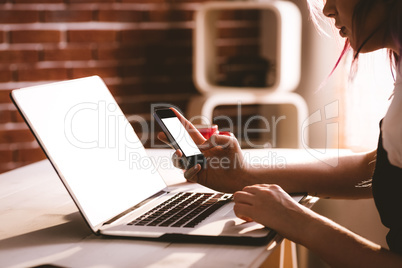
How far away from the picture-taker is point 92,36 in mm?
2102

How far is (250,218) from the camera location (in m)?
0.94

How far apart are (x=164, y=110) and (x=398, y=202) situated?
0.49 m

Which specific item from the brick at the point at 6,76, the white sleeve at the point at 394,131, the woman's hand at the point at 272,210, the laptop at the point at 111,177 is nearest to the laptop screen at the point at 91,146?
the laptop at the point at 111,177

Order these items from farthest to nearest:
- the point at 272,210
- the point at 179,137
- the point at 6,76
Result: 1. the point at 6,76
2. the point at 179,137
3. the point at 272,210

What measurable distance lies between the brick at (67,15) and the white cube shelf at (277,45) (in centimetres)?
40

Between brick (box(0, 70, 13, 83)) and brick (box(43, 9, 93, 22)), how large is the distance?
22 cm

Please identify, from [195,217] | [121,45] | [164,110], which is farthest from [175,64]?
[195,217]

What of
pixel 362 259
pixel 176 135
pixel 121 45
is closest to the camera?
pixel 362 259

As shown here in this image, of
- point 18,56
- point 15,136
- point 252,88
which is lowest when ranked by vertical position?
point 15,136

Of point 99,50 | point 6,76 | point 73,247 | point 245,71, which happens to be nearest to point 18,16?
point 6,76

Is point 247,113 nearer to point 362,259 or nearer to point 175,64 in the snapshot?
point 175,64

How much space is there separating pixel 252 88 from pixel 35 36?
2.65ft

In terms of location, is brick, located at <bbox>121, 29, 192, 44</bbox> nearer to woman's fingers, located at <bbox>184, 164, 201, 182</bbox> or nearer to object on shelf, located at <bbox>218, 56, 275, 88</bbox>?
object on shelf, located at <bbox>218, 56, 275, 88</bbox>
